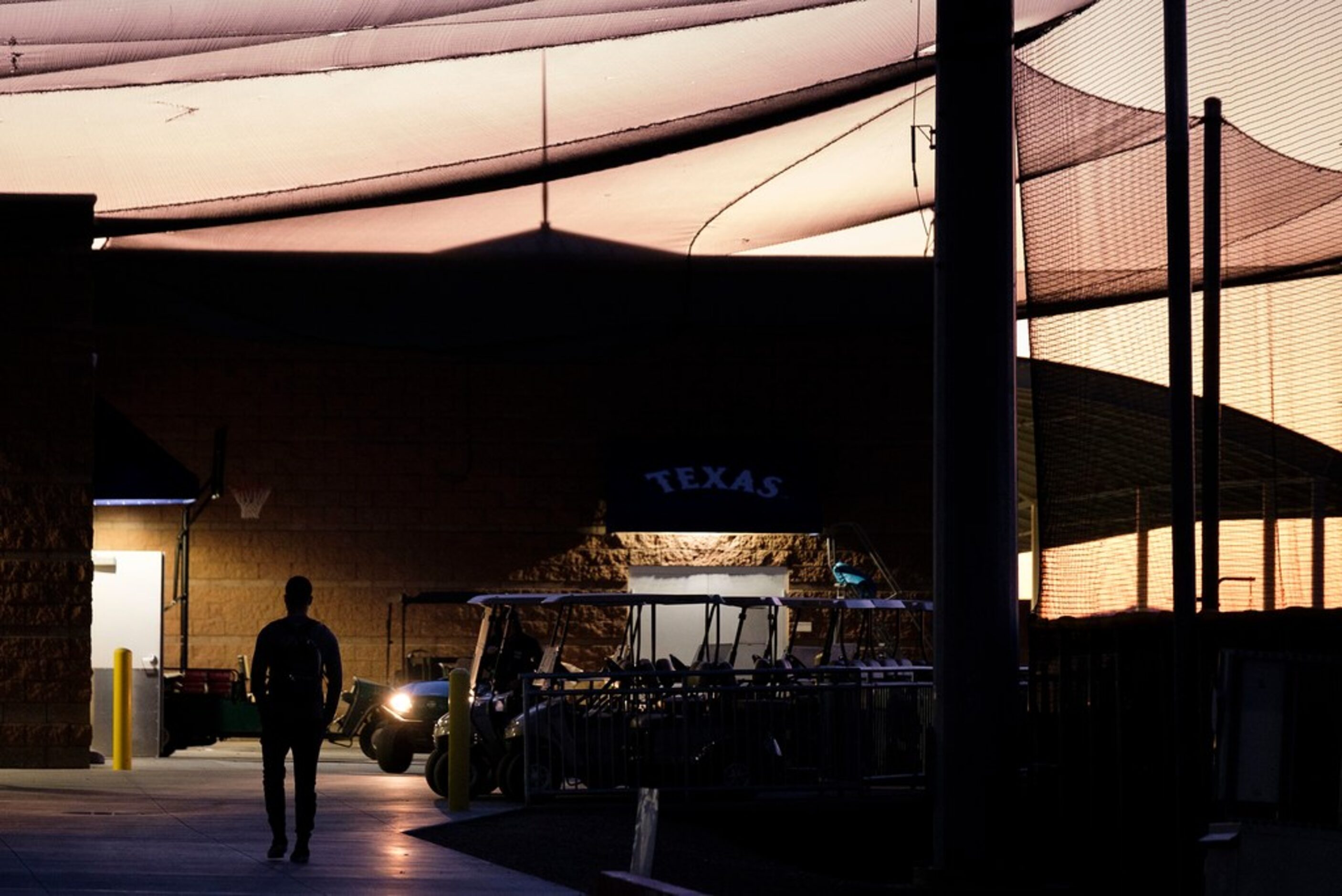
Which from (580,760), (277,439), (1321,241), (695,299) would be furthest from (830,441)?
(1321,241)

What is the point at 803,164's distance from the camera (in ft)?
69.2

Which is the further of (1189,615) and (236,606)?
(236,606)

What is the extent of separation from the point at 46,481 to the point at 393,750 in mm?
4285

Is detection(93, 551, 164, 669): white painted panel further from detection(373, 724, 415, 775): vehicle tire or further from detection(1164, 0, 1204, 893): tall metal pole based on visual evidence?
detection(1164, 0, 1204, 893): tall metal pole

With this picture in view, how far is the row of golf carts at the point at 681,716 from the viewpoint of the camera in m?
A: 17.9

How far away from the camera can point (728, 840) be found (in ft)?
53.4

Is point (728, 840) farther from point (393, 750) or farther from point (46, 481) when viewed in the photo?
point (46, 481)

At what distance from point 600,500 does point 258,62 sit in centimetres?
1193

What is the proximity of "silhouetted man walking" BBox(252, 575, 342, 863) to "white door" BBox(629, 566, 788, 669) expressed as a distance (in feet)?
48.6

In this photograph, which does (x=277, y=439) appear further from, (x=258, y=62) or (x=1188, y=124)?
(x=1188, y=124)

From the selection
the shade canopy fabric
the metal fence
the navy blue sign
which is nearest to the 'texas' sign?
the navy blue sign

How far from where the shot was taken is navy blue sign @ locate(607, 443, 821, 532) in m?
28.1

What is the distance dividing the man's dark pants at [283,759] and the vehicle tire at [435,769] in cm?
561

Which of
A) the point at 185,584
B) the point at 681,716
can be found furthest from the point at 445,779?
the point at 185,584
